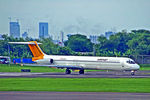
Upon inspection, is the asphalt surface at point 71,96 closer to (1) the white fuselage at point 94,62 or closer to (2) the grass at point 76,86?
(2) the grass at point 76,86

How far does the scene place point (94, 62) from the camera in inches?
3324

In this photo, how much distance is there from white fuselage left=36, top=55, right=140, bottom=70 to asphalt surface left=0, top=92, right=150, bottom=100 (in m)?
37.4

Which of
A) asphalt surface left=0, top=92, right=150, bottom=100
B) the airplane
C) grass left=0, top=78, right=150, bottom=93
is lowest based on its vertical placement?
asphalt surface left=0, top=92, right=150, bottom=100

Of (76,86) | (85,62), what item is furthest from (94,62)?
(76,86)

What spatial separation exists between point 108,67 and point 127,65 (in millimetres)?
3487

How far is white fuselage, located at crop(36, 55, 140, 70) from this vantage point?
82875 mm

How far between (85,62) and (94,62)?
1922mm

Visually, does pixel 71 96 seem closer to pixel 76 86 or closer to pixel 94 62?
pixel 76 86

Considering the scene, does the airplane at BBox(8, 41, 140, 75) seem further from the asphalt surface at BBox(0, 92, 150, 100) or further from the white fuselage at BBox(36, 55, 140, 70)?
the asphalt surface at BBox(0, 92, 150, 100)

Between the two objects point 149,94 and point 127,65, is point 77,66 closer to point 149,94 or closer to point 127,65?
point 127,65

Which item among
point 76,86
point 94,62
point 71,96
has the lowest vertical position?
point 71,96

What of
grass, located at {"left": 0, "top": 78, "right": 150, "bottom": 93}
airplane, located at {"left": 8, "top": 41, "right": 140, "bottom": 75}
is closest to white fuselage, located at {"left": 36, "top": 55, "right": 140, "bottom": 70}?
airplane, located at {"left": 8, "top": 41, "right": 140, "bottom": 75}

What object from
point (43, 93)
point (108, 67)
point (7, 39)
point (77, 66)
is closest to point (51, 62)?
point (77, 66)

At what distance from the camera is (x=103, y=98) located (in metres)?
41.1
